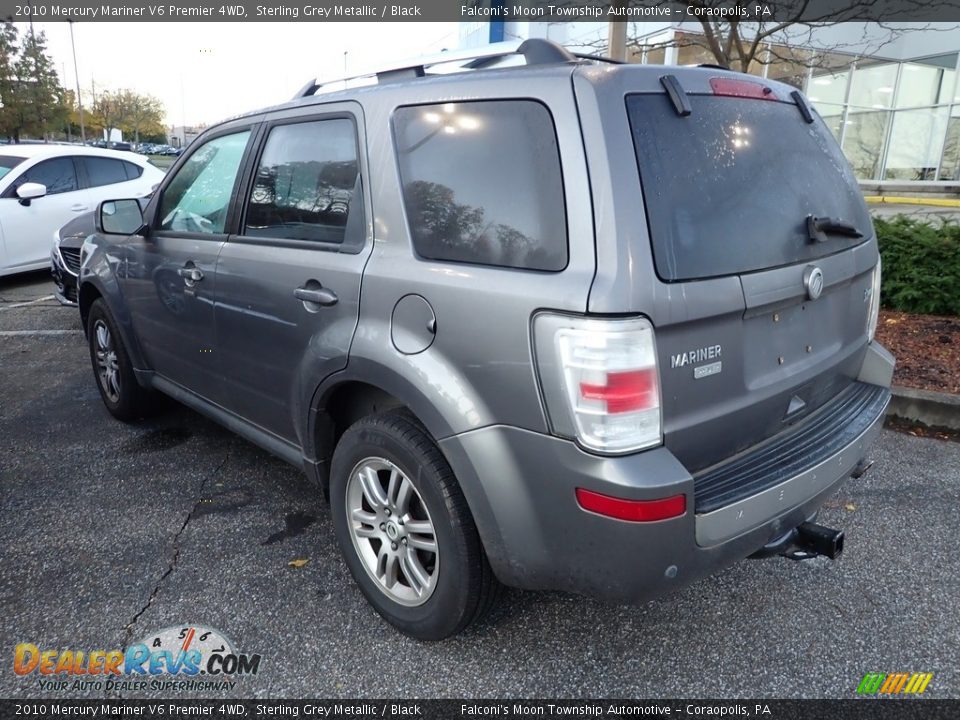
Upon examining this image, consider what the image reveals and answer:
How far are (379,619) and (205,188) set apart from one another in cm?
225

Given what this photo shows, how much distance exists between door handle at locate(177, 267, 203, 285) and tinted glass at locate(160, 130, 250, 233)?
0.67 feet

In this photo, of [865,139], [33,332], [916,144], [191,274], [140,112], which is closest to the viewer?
[191,274]

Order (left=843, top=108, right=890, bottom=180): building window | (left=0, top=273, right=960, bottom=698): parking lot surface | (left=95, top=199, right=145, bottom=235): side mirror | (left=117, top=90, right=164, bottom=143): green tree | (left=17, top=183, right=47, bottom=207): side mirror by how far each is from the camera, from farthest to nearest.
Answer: (left=117, top=90, right=164, bottom=143): green tree, (left=843, top=108, right=890, bottom=180): building window, (left=17, top=183, right=47, bottom=207): side mirror, (left=95, top=199, right=145, bottom=235): side mirror, (left=0, top=273, right=960, bottom=698): parking lot surface

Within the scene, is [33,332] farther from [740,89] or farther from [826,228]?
[826,228]

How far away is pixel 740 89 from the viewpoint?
2285 mm

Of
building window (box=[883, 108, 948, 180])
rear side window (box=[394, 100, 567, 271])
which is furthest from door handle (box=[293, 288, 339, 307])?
building window (box=[883, 108, 948, 180])

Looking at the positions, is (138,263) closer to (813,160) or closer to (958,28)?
(813,160)

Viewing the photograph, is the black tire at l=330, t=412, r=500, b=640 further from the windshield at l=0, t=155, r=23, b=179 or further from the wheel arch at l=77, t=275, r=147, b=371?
the windshield at l=0, t=155, r=23, b=179

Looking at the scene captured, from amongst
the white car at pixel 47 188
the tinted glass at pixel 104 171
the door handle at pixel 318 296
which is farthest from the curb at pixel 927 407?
the tinted glass at pixel 104 171

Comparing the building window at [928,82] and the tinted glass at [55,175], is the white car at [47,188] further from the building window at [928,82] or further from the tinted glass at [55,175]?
the building window at [928,82]

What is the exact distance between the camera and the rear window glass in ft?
6.33

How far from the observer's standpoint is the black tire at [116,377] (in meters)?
4.20

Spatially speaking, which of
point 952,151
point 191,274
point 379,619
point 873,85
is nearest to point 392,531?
point 379,619

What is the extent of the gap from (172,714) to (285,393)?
1.20m
